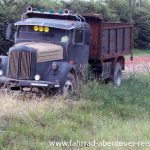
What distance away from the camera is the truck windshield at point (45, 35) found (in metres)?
14.5

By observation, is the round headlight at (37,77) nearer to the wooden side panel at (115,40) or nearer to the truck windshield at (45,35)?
the truck windshield at (45,35)

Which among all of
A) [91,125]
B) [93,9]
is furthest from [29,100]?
[93,9]

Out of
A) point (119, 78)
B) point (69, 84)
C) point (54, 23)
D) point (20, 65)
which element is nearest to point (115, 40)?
point (119, 78)

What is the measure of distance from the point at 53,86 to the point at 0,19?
8.67 meters

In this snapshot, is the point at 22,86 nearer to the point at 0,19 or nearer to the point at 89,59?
the point at 89,59

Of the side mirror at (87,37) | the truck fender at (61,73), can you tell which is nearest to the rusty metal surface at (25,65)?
the truck fender at (61,73)

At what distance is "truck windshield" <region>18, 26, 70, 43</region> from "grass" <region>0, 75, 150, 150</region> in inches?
63.6

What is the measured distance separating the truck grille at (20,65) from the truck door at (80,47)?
5.52ft

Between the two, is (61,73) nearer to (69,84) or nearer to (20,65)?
(69,84)

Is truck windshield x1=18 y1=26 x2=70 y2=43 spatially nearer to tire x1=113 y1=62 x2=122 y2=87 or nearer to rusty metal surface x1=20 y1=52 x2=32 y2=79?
rusty metal surface x1=20 y1=52 x2=32 y2=79

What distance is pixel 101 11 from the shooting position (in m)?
36.1

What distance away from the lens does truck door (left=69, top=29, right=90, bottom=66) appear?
48.0 ft

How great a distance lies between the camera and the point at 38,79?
1316cm

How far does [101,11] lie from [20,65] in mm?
23490
